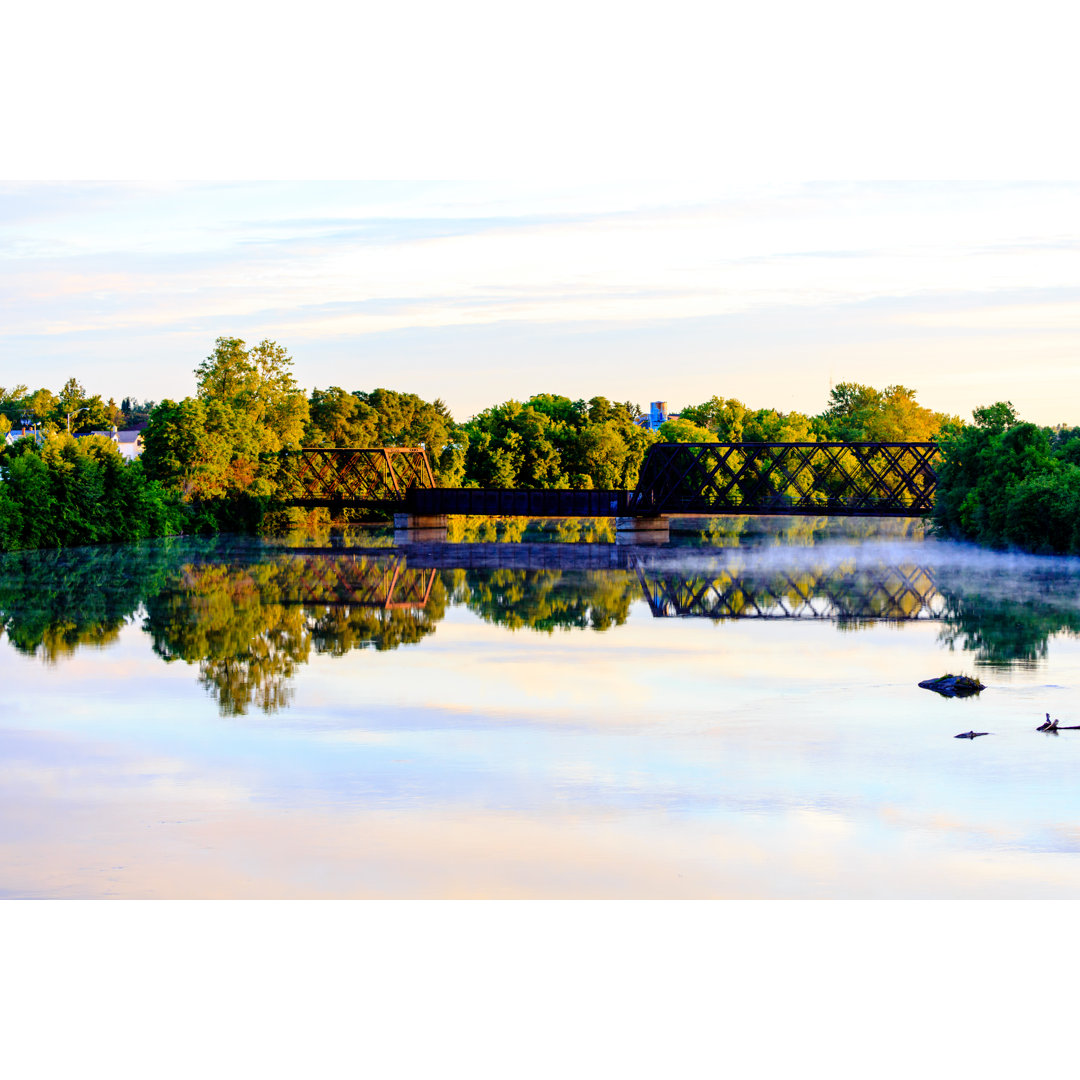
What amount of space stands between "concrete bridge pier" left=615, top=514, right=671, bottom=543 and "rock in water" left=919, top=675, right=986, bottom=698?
198ft

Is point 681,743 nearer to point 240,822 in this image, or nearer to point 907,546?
point 240,822

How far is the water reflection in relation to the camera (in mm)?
36094

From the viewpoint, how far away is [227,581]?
55.3m

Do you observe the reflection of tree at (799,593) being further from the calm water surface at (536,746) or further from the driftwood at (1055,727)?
the driftwood at (1055,727)

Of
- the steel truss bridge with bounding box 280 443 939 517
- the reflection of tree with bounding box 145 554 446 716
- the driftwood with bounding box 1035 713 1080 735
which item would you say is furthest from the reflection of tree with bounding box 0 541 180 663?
the steel truss bridge with bounding box 280 443 939 517

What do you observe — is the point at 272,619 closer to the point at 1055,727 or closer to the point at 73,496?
the point at 1055,727

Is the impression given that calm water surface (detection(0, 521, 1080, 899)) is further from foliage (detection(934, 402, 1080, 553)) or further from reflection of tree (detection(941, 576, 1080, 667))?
foliage (detection(934, 402, 1080, 553))

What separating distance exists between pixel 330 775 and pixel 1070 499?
54.4m

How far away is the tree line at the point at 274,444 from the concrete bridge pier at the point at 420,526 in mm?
8855

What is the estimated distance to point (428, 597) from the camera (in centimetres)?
5003

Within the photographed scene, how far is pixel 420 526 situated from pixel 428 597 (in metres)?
48.7

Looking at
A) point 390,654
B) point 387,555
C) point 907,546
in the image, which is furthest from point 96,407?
point 390,654

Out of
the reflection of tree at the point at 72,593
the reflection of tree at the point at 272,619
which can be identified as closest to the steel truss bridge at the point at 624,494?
the reflection of tree at the point at 72,593

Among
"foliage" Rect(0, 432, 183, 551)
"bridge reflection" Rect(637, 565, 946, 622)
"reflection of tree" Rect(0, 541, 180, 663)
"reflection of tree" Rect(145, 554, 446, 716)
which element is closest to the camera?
"reflection of tree" Rect(145, 554, 446, 716)
